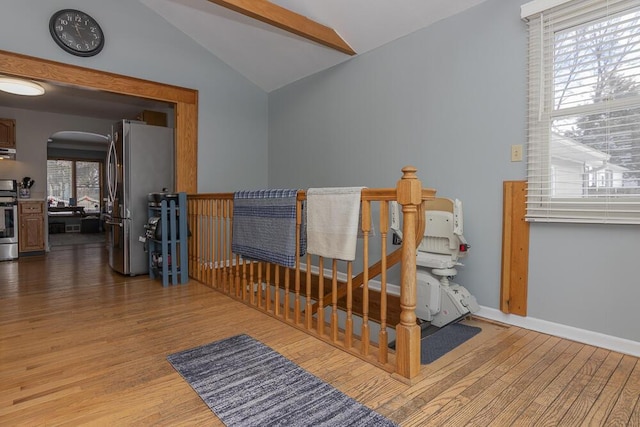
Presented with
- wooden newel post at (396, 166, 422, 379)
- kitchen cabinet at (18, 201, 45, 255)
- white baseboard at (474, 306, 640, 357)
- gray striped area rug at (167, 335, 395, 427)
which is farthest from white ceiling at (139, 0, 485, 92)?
kitchen cabinet at (18, 201, 45, 255)

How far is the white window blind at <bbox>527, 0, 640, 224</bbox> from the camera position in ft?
6.98

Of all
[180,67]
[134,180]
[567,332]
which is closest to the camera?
[567,332]

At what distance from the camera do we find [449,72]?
2.95 m

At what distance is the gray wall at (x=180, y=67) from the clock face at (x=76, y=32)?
58mm

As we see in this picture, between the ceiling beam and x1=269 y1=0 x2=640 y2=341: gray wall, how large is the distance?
37cm

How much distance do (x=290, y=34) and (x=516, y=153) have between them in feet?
8.72

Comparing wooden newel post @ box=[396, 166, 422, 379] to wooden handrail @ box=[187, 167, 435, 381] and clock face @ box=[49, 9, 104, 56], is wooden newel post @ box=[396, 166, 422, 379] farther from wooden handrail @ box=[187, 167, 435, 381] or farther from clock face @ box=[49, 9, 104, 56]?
clock face @ box=[49, 9, 104, 56]

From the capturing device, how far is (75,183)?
9.70 meters

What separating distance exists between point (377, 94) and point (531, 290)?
2254 mm

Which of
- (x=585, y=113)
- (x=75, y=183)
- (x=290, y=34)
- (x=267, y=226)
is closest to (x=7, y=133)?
(x=290, y=34)

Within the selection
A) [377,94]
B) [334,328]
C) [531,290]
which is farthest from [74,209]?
[531,290]

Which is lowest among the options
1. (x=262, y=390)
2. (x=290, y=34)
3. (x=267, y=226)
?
(x=262, y=390)

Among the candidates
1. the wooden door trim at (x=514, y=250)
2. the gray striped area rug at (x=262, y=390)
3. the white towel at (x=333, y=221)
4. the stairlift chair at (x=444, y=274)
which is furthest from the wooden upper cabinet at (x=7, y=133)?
the wooden door trim at (x=514, y=250)

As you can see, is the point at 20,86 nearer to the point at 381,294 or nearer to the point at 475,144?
the point at 381,294
